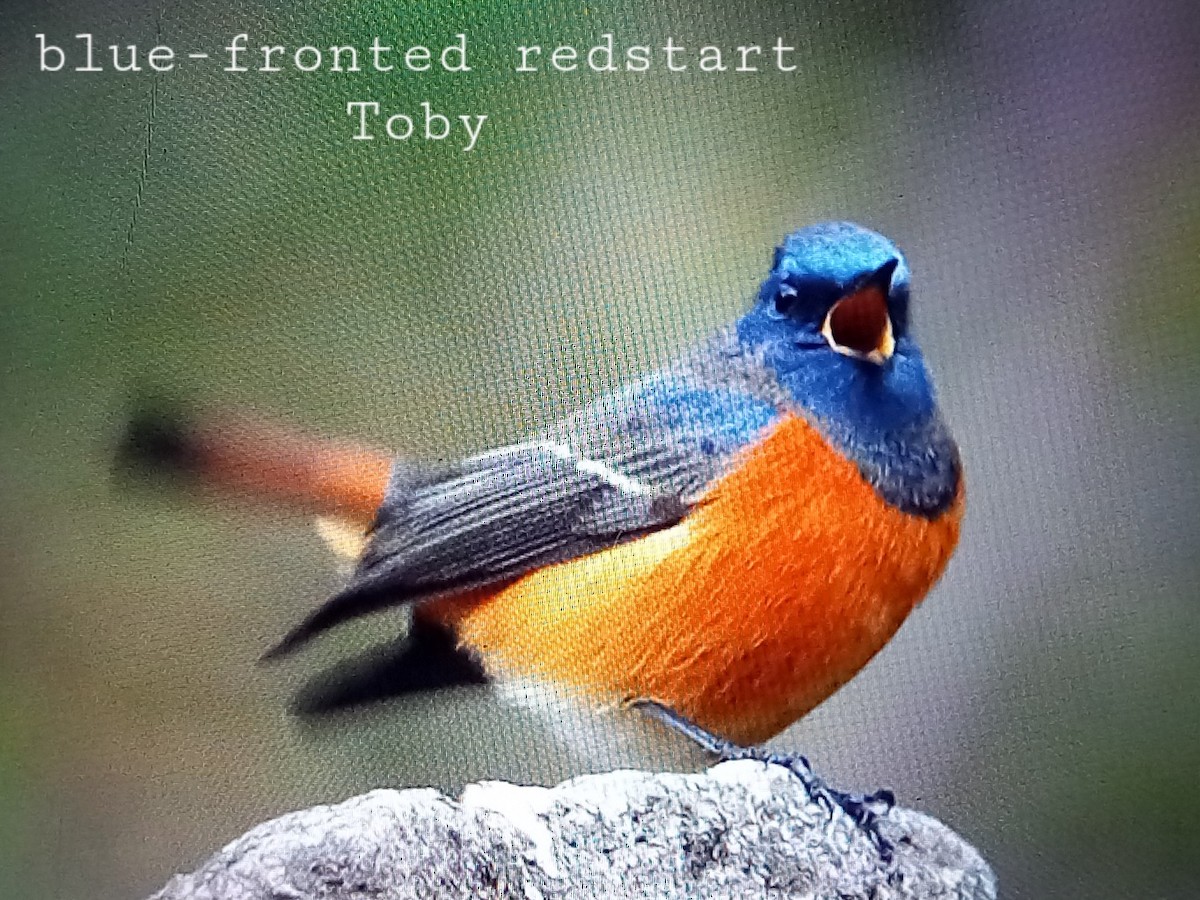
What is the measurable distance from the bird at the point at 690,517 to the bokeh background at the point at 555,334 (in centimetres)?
2

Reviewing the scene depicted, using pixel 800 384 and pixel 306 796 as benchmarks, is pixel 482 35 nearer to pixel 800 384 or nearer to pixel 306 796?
pixel 800 384

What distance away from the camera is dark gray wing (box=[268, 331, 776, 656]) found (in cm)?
78

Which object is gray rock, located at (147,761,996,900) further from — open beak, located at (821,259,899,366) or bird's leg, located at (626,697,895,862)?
open beak, located at (821,259,899,366)

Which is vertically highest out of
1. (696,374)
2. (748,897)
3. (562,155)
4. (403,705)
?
(562,155)

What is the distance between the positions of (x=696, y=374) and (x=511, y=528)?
169 mm

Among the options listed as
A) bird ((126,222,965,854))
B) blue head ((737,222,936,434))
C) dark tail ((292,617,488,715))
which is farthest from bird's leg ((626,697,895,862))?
blue head ((737,222,936,434))

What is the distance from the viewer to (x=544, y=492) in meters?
0.78

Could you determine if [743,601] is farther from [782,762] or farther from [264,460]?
[264,460]

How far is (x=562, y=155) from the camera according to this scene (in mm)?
812

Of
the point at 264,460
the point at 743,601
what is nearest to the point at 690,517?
the point at 743,601

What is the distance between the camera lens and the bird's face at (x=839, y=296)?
77 cm

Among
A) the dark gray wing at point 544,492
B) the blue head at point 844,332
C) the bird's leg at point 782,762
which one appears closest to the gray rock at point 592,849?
the bird's leg at point 782,762

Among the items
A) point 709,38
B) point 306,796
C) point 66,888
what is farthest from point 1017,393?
point 66,888

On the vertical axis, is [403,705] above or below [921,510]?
below
